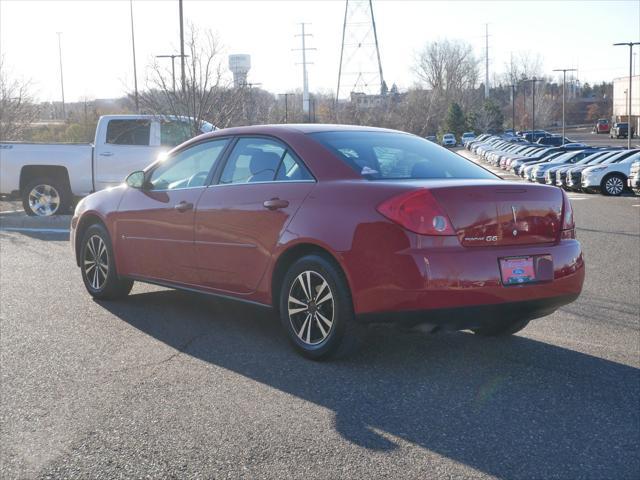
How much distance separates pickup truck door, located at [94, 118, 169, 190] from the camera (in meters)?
16.2

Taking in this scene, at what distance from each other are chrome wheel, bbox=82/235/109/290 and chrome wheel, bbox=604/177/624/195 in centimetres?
2418

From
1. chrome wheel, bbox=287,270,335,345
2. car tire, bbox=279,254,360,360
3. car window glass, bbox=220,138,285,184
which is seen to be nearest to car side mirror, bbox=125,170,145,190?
car window glass, bbox=220,138,285,184

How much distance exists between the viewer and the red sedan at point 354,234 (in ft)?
16.6

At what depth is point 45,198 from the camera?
640 inches

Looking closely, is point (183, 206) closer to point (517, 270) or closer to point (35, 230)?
point (517, 270)

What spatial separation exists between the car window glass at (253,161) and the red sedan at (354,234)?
0.04 feet

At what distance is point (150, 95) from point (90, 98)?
229 feet

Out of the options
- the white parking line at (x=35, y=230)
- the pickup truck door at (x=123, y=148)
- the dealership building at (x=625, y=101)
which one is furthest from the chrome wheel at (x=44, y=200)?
the dealership building at (x=625, y=101)

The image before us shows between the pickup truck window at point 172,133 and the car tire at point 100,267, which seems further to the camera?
the pickup truck window at point 172,133

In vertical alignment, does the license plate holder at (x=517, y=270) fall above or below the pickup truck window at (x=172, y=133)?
below

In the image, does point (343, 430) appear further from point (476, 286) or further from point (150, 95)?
point (150, 95)

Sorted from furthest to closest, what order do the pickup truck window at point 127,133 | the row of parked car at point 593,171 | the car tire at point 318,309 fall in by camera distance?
the row of parked car at point 593,171 < the pickup truck window at point 127,133 < the car tire at point 318,309

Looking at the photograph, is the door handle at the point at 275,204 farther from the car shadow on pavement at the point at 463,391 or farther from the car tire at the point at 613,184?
the car tire at the point at 613,184

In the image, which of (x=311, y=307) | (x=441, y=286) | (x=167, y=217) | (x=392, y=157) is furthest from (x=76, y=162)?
(x=441, y=286)
